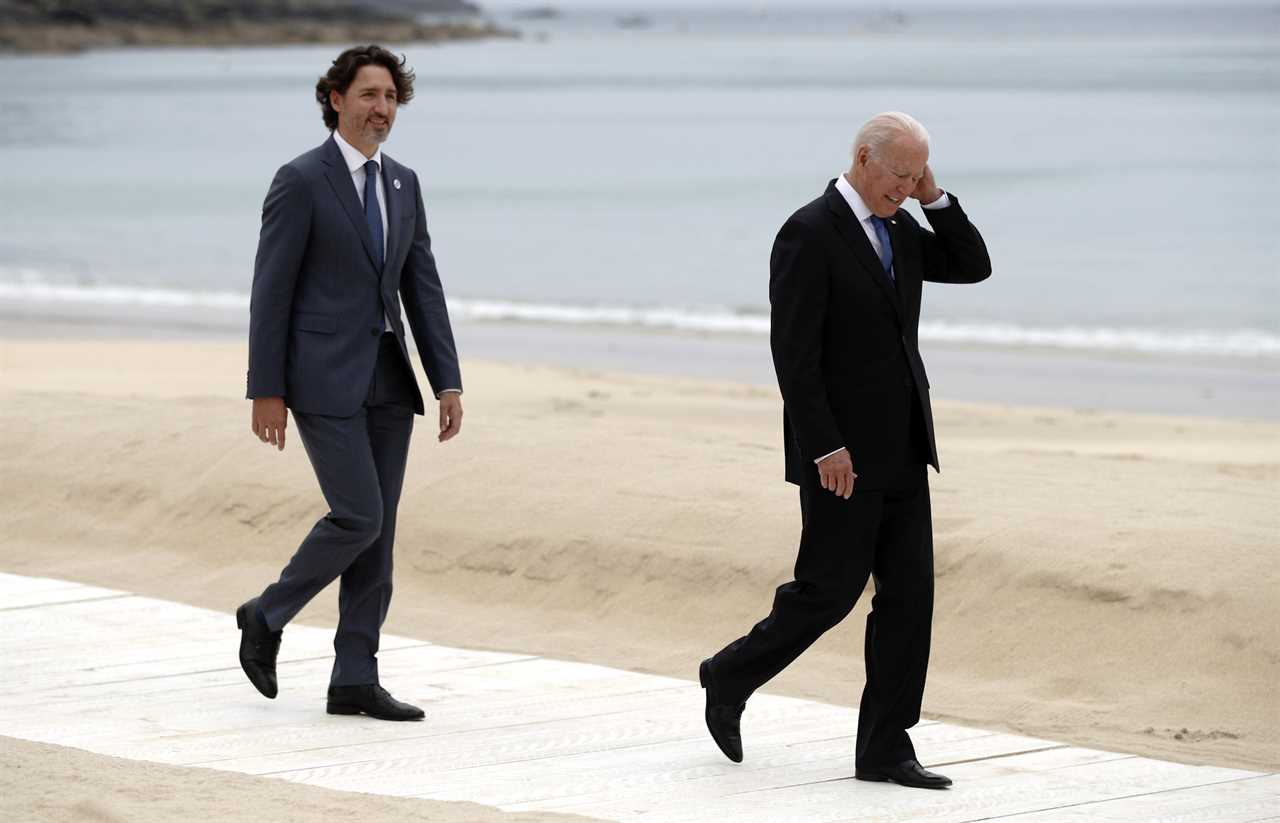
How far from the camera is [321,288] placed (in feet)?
16.4

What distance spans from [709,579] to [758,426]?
17.6 ft

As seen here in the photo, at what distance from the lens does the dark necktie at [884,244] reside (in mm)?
4543

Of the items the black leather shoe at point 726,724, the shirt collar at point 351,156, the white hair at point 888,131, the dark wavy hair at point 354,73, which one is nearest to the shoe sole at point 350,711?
the black leather shoe at point 726,724

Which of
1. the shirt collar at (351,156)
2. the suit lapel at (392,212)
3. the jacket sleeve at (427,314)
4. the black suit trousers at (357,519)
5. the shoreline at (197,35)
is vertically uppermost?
the shoreline at (197,35)

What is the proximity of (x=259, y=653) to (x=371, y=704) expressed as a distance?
1.16 ft

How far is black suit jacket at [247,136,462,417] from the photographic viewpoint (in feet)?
16.2

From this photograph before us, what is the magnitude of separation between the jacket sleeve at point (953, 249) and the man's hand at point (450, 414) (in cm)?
138

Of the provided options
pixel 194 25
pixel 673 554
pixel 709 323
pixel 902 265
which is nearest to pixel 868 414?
pixel 902 265

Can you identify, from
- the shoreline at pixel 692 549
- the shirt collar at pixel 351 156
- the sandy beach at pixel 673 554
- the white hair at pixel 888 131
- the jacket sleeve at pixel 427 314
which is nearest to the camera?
the white hair at pixel 888 131

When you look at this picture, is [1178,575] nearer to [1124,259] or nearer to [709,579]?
[709,579]

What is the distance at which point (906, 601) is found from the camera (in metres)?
4.54

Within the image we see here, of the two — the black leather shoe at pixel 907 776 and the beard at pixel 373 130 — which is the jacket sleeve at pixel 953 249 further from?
the beard at pixel 373 130

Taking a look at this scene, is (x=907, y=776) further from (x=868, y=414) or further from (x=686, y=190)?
(x=686, y=190)

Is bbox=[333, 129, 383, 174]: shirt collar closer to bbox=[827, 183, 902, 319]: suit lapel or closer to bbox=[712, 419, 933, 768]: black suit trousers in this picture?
bbox=[827, 183, 902, 319]: suit lapel
